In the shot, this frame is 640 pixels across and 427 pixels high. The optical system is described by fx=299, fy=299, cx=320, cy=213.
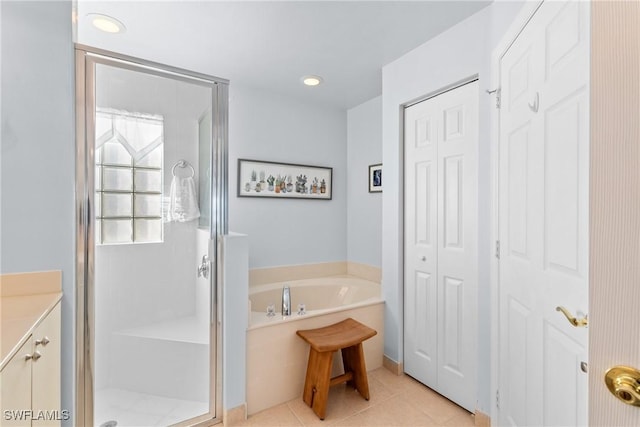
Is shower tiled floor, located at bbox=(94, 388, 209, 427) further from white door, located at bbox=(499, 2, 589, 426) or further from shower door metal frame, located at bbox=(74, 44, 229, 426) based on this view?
white door, located at bbox=(499, 2, 589, 426)

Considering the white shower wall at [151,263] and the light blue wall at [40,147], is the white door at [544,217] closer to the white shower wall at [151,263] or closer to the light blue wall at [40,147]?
the white shower wall at [151,263]

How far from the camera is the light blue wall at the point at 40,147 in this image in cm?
125

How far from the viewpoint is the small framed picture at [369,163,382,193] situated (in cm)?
305

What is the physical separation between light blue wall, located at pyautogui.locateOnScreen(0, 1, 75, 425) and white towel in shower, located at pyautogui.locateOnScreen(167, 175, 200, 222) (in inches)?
17.2

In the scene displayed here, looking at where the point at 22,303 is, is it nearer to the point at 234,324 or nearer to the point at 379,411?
the point at 234,324

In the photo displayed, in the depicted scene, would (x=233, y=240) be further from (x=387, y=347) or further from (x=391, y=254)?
(x=387, y=347)

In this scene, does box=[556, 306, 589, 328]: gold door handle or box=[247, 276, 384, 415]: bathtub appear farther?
box=[247, 276, 384, 415]: bathtub

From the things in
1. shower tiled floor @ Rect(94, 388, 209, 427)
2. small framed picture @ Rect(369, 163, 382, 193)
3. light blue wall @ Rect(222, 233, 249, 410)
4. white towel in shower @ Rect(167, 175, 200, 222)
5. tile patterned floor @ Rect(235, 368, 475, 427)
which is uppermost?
small framed picture @ Rect(369, 163, 382, 193)

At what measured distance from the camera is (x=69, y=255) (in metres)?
1.37

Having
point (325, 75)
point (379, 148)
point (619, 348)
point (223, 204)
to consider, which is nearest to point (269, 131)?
point (325, 75)

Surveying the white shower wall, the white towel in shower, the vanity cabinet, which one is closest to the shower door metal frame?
the white shower wall

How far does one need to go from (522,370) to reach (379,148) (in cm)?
224

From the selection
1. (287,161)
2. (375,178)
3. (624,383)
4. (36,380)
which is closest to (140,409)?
(36,380)

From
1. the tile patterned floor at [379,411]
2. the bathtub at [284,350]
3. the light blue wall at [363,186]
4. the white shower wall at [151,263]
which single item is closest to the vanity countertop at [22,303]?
the white shower wall at [151,263]
